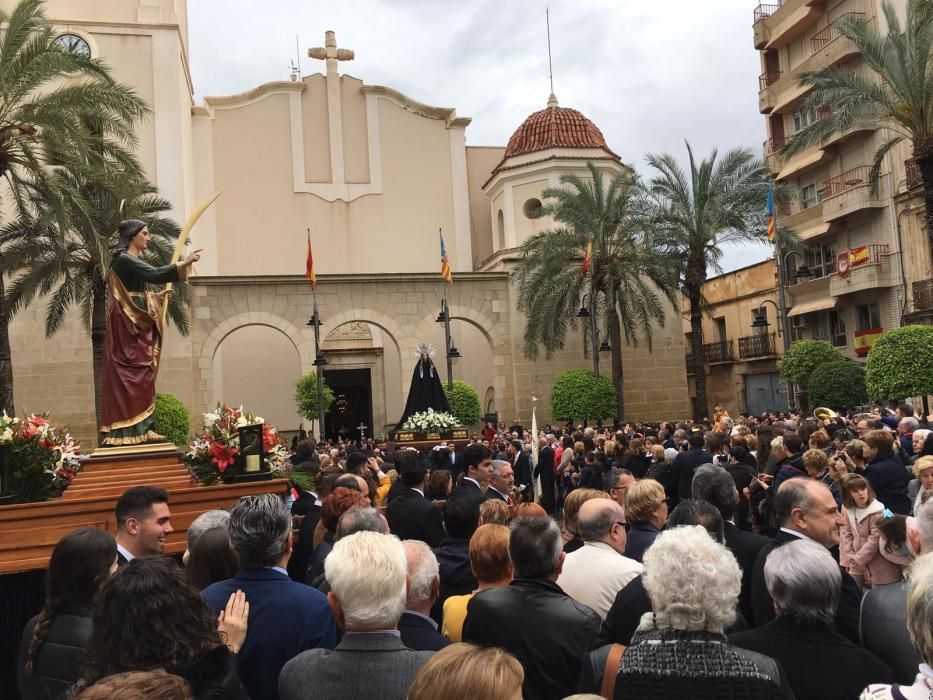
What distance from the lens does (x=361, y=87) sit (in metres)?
37.5

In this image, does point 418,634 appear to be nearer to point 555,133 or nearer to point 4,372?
point 4,372

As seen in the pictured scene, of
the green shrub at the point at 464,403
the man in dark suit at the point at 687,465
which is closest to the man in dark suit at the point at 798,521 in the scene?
the man in dark suit at the point at 687,465

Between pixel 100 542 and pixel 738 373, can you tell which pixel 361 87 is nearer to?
pixel 738 373

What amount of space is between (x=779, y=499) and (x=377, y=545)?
2347 mm

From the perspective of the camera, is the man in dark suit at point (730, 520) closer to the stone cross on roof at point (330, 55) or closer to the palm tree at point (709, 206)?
the palm tree at point (709, 206)

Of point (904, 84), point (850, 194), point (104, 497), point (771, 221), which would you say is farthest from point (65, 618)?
point (850, 194)

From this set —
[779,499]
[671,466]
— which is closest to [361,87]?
[671,466]

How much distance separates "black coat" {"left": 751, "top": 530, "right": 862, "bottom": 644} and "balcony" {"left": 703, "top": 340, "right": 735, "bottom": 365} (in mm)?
36046

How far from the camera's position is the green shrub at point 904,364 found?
22.2m

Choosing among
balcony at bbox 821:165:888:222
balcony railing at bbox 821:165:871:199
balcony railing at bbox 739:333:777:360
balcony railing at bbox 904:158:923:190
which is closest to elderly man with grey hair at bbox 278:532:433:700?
balcony railing at bbox 904:158:923:190

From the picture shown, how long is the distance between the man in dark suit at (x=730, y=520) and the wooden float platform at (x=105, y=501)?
14.0 ft

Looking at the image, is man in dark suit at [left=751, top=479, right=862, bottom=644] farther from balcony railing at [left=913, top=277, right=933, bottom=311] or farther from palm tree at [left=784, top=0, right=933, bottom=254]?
balcony railing at [left=913, top=277, right=933, bottom=311]

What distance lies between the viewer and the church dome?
116ft

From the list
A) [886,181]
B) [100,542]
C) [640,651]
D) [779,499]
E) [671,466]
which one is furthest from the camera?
[886,181]
